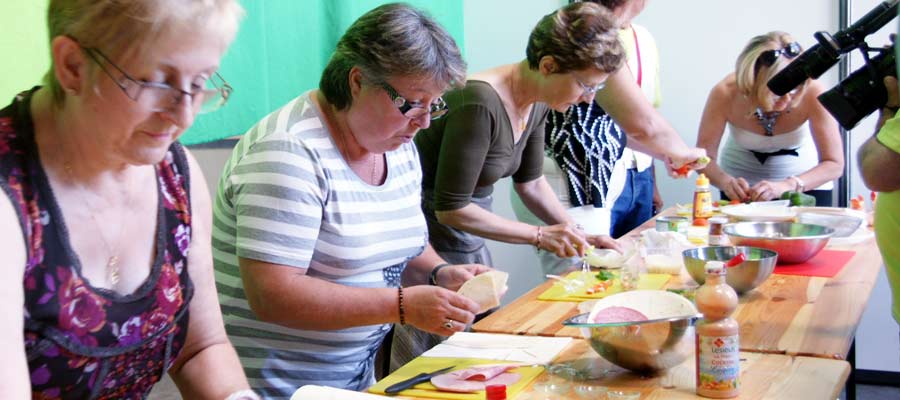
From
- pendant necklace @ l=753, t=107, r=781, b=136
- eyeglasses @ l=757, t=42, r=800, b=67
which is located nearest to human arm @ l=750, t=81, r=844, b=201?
pendant necklace @ l=753, t=107, r=781, b=136

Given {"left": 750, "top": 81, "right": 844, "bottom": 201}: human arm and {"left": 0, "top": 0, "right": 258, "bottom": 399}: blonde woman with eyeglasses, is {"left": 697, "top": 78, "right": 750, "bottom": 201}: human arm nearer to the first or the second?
{"left": 750, "top": 81, "right": 844, "bottom": 201}: human arm

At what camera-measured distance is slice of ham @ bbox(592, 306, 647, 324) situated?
64.1 inches

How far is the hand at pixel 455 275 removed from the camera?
2.00 metres

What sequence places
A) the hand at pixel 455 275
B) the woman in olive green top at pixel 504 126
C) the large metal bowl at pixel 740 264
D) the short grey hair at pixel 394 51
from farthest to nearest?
the woman in olive green top at pixel 504 126
the large metal bowl at pixel 740 264
the hand at pixel 455 275
the short grey hair at pixel 394 51

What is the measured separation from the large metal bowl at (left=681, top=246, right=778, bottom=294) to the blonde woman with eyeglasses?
133 cm

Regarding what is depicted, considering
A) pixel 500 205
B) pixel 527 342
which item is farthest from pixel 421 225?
pixel 500 205

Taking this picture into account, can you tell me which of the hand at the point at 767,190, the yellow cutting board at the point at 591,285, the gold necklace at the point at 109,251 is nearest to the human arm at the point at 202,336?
the gold necklace at the point at 109,251

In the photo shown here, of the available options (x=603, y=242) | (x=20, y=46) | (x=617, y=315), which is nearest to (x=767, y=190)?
(x=603, y=242)

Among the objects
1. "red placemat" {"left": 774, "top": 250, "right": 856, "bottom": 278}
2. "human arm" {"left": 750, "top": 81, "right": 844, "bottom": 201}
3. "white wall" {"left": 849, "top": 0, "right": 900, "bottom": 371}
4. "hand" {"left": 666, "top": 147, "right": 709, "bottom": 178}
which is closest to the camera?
"red placemat" {"left": 774, "top": 250, "right": 856, "bottom": 278}

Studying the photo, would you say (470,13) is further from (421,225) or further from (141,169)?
(141,169)

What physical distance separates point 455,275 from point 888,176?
3.19 ft

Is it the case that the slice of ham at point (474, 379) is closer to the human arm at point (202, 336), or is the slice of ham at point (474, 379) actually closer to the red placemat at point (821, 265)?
the human arm at point (202, 336)

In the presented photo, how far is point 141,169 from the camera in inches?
50.5

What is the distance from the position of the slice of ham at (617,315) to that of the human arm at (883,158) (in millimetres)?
725
